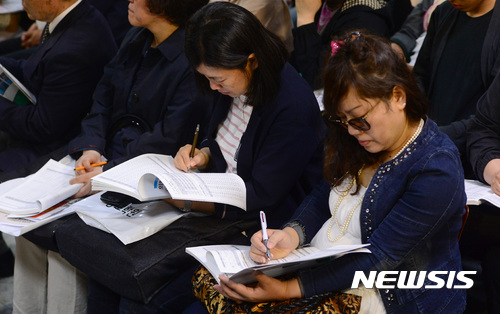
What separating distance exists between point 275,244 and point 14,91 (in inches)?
75.6

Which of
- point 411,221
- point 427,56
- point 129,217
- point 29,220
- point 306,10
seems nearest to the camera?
point 411,221

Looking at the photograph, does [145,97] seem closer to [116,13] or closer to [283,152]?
[283,152]

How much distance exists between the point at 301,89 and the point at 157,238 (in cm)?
76

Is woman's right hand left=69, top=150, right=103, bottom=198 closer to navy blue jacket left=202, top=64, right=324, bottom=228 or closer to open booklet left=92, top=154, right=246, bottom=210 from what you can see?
open booklet left=92, top=154, right=246, bottom=210

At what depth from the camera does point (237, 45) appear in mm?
2152

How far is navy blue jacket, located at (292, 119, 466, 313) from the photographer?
1.71 m

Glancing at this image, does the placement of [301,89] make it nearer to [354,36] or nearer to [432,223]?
[354,36]

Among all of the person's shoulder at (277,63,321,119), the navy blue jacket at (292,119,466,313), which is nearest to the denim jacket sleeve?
→ the navy blue jacket at (292,119,466,313)

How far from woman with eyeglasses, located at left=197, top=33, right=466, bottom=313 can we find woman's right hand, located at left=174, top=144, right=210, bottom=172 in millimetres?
723


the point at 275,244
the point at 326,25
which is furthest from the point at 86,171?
the point at 326,25

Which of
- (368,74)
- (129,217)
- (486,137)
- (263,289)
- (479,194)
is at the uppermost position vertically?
(368,74)

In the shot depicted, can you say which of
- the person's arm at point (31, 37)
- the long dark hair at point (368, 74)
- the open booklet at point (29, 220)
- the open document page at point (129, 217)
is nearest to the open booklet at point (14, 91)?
the open booklet at point (29, 220)

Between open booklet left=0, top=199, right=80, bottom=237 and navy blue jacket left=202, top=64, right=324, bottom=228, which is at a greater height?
navy blue jacket left=202, top=64, right=324, bottom=228

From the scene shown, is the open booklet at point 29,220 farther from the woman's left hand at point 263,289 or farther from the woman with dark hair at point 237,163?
the woman's left hand at point 263,289
